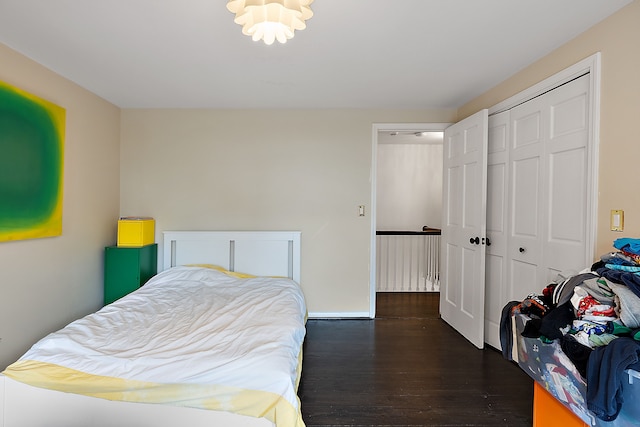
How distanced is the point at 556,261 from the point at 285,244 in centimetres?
234

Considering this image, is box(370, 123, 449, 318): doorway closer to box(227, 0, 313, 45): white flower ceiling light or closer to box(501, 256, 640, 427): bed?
box(501, 256, 640, 427): bed

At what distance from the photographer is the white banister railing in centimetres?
484

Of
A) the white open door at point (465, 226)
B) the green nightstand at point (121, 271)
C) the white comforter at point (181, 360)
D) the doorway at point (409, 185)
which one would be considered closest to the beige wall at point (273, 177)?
the green nightstand at point (121, 271)

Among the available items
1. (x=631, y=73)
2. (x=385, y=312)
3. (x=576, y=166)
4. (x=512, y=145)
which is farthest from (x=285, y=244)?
(x=631, y=73)

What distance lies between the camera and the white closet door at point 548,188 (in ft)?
6.44

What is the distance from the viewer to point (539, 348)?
1.42 meters

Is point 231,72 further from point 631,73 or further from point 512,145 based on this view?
point 631,73

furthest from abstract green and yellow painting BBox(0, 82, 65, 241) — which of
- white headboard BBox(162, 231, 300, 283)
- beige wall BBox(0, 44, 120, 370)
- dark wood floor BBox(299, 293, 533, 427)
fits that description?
dark wood floor BBox(299, 293, 533, 427)

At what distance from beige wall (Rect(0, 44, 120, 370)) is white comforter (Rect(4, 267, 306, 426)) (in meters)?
0.69

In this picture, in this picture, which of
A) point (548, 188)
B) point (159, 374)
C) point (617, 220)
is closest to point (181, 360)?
point (159, 374)

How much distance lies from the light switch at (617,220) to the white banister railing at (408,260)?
3.14 meters

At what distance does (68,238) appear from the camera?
269 cm

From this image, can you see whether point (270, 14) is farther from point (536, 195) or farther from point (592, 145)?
point (536, 195)

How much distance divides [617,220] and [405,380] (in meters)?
1.61
